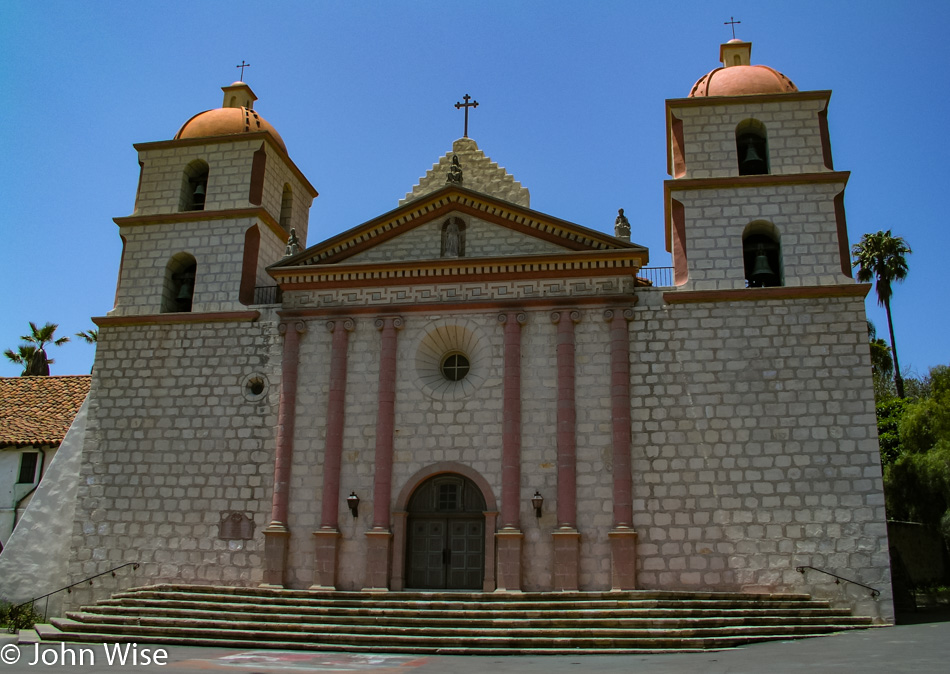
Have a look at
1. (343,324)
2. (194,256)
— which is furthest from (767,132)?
(194,256)

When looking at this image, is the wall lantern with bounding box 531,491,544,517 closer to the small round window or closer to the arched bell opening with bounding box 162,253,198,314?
the small round window

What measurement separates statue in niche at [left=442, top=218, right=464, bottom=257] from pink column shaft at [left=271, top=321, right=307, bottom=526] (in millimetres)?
4067

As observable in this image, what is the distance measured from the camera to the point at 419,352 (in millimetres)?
19891

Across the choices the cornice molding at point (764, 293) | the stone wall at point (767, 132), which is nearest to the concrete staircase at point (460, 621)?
the cornice molding at point (764, 293)

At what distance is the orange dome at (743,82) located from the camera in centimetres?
2095

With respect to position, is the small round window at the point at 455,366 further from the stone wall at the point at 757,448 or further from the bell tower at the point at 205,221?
the bell tower at the point at 205,221

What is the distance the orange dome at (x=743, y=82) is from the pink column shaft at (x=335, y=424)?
11.1m

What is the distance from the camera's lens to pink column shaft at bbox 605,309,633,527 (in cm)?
1784

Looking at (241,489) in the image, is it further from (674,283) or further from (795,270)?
(795,270)

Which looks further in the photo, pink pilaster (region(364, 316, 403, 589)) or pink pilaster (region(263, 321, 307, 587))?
pink pilaster (region(263, 321, 307, 587))

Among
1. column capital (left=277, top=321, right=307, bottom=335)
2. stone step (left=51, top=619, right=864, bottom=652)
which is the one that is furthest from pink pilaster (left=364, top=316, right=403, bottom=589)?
stone step (left=51, top=619, right=864, bottom=652)

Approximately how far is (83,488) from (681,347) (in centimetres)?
1490

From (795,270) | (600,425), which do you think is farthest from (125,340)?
(795,270)

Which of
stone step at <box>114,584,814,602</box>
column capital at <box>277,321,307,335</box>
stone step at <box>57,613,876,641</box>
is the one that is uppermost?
column capital at <box>277,321,307,335</box>
